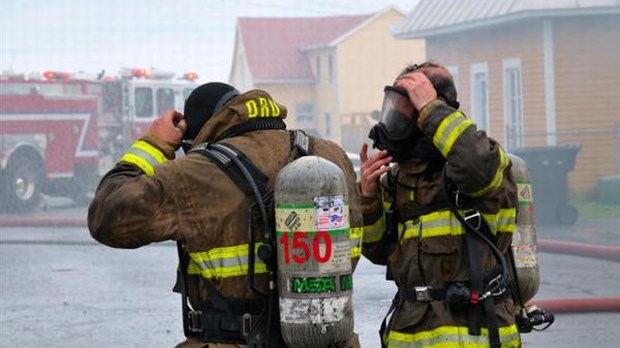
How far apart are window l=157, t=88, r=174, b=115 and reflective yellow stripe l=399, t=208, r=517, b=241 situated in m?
21.6

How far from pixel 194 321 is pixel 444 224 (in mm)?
840

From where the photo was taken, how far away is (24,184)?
73.7 ft

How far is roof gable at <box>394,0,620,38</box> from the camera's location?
20547 millimetres

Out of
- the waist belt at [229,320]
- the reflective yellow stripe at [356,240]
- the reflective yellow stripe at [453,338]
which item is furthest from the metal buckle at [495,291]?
the waist belt at [229,320]

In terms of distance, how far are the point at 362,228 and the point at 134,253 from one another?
10238 mm

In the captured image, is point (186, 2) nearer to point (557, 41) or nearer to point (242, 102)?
point (557, 41)

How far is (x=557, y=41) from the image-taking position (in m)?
21.2

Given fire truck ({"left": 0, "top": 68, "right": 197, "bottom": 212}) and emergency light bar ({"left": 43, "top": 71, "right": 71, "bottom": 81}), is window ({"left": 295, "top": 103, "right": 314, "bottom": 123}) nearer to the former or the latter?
fire truck ({"left": 0, "top": 68, "right": 197, "bottom": 212})

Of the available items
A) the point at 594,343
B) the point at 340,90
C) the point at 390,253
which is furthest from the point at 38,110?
the point at 340,90

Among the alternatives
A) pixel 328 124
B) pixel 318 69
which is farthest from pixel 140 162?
pixel 318 69

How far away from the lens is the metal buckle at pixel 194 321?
361 centimetres

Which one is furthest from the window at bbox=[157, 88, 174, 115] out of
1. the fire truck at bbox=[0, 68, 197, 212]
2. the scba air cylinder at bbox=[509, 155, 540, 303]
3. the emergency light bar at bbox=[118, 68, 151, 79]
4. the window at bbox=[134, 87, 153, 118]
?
the scba air cylinder at bbox=[509, 155, 540, 303]

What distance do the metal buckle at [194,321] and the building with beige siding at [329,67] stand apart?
40844 mm

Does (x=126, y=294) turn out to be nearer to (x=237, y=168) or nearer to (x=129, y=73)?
(x=237, y=168)
